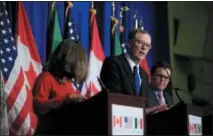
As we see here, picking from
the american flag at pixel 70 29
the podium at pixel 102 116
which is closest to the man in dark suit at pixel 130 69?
the american flag at pixel 70 29

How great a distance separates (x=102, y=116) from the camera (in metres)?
1.88

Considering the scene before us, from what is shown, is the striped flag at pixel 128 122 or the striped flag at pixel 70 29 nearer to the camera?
the striped flag at pixel 128 122

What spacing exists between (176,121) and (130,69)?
2.73 ft

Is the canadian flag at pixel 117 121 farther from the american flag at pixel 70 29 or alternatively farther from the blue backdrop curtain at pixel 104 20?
the american flag at pixel 70 29

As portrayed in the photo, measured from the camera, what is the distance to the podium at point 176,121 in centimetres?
229

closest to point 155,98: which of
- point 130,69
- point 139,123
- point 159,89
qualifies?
point 159,89

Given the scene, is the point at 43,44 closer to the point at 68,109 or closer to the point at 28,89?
the point at 28,89

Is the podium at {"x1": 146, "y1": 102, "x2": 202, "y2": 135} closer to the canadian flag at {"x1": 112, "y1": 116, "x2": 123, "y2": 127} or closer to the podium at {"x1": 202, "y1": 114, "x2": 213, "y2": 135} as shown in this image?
the podium at {"x1": 202, "y1": 114, "x2": 213, "y2": 135}

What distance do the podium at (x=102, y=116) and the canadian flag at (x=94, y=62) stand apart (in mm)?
1008

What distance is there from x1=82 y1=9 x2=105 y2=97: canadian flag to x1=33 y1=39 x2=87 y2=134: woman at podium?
0.86 feet

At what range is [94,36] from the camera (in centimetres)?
327

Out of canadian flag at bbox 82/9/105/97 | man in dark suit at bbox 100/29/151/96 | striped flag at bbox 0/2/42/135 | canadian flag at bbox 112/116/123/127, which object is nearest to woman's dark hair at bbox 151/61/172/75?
man in dark suit at bbox 100/29/151/96

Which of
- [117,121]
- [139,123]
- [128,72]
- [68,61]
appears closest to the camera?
[117,121]

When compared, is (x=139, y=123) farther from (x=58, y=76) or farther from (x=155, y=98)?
(x=155, y=98)
